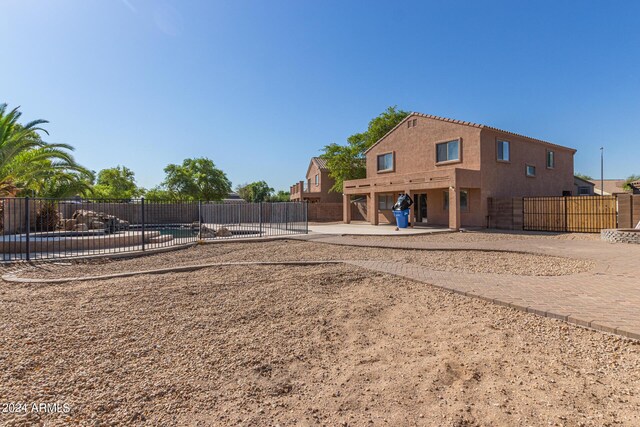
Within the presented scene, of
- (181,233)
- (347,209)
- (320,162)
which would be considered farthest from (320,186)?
(181,233)

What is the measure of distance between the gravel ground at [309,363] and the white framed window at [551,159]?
24.3 metres

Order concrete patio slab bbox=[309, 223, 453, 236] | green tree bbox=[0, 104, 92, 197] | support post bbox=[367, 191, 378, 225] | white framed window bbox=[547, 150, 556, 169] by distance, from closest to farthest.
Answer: green tree bbox=[0, 104, 92, 197], concrete patio slab bbox=[309, 223, 453, 236], white framed window bbox=[547, 150, 556, 169], support post bbox=[367, 191, 378, 225]

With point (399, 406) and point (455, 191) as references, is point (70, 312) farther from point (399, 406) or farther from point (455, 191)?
point (455, 191)

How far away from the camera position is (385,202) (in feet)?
88.0

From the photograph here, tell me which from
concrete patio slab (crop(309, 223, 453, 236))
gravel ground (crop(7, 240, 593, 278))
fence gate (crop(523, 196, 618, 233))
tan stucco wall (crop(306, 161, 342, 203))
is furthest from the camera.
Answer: tan stucco wall (crop(306, 161, 342, 203))

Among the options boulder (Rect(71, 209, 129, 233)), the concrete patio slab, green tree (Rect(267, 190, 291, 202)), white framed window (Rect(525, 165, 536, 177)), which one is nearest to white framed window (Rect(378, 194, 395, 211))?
the concrete patio slab

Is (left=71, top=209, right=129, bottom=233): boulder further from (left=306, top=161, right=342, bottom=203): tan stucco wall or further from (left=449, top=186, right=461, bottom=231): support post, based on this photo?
(left=306, top=161, right=342, bottom=203): tan stucco wall

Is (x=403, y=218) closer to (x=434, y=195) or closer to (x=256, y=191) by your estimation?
(x=434, y=195)

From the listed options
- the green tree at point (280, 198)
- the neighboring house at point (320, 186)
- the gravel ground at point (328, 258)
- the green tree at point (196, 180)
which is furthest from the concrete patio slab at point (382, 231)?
the green tree at point (280, 198)

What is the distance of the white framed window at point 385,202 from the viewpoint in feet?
85.8

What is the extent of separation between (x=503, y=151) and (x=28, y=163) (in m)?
25.6

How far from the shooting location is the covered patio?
18.6 metres

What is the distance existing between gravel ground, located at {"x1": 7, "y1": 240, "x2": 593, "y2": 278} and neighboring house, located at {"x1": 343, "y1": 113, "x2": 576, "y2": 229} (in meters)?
9.47

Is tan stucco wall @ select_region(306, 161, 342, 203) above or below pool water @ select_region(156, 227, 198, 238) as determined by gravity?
above
